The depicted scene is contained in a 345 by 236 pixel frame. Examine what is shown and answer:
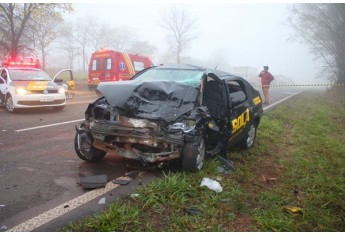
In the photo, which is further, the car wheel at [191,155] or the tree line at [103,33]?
the tree line at [103,33]

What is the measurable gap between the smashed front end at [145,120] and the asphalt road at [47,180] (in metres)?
0.42

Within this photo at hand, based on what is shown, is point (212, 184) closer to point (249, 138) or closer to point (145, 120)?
point (145, 120)

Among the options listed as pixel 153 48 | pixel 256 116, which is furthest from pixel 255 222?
pixel 153 48

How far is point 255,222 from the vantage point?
332cm

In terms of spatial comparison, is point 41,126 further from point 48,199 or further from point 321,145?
point 321,145

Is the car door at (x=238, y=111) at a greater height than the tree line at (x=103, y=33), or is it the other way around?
the tree line at (x=103, y=33)

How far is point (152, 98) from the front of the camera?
4762 mm

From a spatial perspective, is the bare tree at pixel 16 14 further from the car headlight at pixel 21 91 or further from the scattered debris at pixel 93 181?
the scattered debris at pixel 93 181

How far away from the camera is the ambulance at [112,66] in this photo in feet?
53.4

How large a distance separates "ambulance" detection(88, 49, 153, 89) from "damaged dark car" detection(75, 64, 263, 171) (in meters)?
11.2

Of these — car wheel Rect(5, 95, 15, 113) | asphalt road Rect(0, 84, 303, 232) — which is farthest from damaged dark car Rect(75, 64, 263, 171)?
car wheel Rect(5, 95, 15, 113)

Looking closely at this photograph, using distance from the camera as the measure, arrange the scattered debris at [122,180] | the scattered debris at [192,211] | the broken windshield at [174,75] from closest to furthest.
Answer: the scattered debris at [192,211] → the scattered debris at [122,180] → the broken windshield at [174,75]

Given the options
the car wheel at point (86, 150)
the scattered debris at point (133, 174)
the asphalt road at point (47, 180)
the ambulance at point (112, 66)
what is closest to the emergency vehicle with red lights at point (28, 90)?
the asphalt road at point (47, 180)

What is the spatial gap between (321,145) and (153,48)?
52.9 metres
